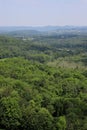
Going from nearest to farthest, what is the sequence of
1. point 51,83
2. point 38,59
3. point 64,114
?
point 64,114 → point 51,83 → point 38,59

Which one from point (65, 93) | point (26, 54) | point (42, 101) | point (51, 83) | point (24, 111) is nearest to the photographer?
point (24, 111)

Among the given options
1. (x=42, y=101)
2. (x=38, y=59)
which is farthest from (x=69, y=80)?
Result: (x=38, y=59)

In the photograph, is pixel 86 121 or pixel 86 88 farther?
pixel 86 88

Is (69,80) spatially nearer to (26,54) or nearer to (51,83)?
(51,83)

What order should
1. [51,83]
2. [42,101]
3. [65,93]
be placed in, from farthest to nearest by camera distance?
[51,83]
[65,93]
[42,101]

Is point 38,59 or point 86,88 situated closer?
point 86,88

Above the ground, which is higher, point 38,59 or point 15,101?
point 15,101

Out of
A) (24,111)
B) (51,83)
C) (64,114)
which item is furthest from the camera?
(51,83)

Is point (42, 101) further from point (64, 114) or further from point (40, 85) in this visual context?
point (40, 85)

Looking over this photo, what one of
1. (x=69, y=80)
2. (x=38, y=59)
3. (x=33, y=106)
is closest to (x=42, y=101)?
(x=33, y=106)
